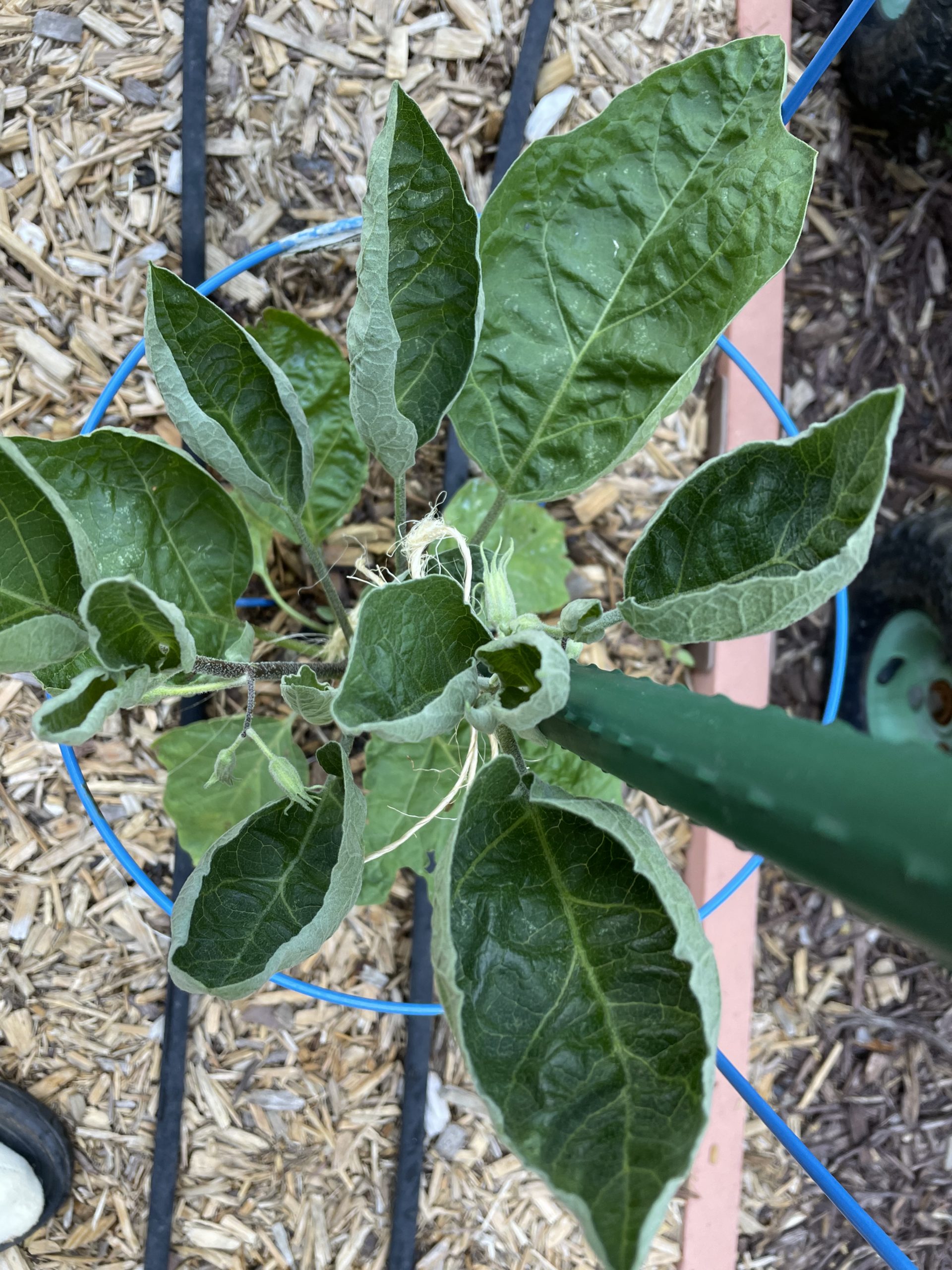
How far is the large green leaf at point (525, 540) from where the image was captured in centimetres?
105

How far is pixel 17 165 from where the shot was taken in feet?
3.75

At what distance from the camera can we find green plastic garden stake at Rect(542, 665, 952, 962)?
0.31m

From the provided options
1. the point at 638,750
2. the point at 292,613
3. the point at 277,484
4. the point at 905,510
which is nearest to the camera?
the point at 638,750

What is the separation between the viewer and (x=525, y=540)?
1081mm

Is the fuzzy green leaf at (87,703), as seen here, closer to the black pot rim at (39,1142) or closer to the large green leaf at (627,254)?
the large green leaf at (627,254)

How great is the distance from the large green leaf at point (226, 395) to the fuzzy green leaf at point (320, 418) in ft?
0.54

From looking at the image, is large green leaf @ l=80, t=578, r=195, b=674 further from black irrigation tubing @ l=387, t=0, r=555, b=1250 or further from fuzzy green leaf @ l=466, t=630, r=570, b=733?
black irrigation tubing @ l=387, t=0, r=555, b=1250

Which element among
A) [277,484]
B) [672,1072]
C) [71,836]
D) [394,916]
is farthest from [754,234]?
[71,836]

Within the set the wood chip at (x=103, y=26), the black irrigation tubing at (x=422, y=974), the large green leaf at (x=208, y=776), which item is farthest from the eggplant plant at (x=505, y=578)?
the wood chip at (x=103, y=26)

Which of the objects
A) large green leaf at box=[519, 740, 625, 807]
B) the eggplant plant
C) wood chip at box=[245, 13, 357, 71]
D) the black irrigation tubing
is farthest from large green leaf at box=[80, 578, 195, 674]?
wood chip at box=[245, 13, 357, 71]

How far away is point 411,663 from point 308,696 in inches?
3.3

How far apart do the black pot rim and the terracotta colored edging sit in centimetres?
81

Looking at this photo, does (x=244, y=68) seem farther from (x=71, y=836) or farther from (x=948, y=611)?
(x=948, y=611)

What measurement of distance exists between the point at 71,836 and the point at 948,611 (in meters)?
1.19
